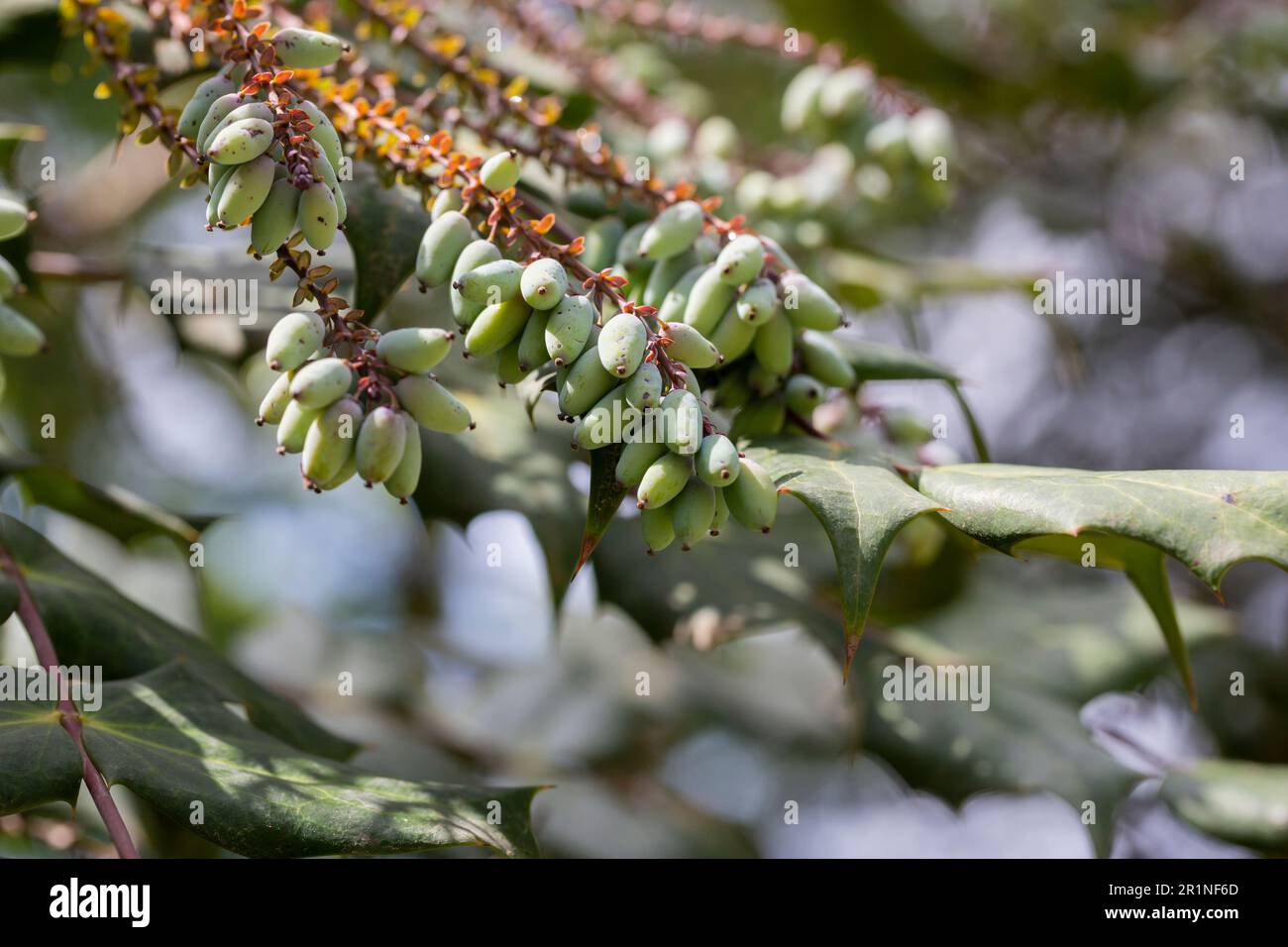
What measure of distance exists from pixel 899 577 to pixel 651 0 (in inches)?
37.7

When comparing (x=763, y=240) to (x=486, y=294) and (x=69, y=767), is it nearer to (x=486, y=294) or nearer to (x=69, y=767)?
(x=486, y=294)

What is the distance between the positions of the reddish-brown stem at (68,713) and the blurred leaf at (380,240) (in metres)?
0.39

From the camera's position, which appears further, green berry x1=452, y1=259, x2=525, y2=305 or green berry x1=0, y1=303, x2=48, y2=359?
green berry x1=0, y1=303, x2=48, y2=359

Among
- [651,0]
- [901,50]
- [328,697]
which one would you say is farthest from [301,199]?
[328,697]

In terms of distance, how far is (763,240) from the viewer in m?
1.01

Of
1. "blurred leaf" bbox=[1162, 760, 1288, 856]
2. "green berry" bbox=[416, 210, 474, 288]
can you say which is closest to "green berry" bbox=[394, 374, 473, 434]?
"green berry" bbox=[416, 210, 474, 288]

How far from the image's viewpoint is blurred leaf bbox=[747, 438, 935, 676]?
821 millimetres

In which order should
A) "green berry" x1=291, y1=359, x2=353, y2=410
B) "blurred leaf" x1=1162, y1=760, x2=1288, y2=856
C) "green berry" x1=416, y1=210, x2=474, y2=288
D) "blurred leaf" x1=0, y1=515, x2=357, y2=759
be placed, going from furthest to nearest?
"blurred leaf" x1=1162, y1=760, x2=1288, y2=856 → "blurred leaf" x1=0, y1=515, x2=357, y2=759 → "green berry" x1=416, y1=210, x2=474, y2=288 → "green berry" x1=291, y1=359, x2=353, y2=410

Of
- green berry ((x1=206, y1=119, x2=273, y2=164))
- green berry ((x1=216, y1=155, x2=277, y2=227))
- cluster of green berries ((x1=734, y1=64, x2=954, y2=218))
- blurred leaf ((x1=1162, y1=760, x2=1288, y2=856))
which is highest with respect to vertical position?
cluster of green berries ((x1=734, y1=64, x2=954, y2=218))

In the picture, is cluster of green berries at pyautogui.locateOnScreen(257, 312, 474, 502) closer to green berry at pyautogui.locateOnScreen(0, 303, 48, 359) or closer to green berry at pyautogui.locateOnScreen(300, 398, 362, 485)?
green berry at pyautogui.locateOnScreen(300, 398, 362, 485)

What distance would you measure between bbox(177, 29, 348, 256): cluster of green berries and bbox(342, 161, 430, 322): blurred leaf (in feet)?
0.55

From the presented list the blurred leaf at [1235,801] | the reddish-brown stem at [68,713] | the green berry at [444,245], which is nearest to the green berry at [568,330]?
the green berry at [444,245]

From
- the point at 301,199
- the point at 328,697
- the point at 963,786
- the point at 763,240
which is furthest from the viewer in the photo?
the point at 328,697

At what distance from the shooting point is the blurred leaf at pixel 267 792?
2.71 ft
